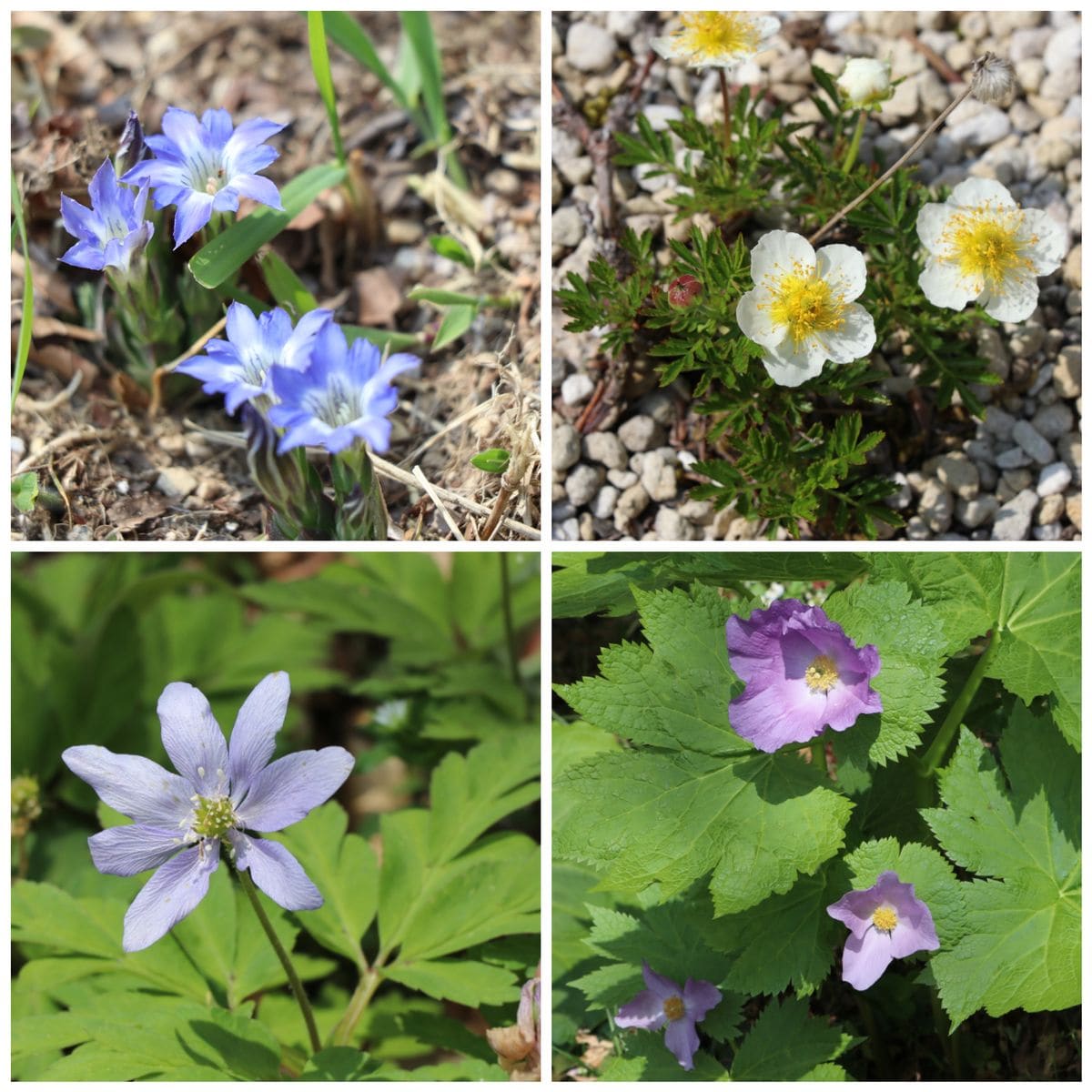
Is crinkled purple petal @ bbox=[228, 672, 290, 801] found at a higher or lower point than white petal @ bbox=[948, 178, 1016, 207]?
lower

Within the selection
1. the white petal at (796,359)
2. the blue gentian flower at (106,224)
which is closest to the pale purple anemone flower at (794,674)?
the white petal at (796,359)

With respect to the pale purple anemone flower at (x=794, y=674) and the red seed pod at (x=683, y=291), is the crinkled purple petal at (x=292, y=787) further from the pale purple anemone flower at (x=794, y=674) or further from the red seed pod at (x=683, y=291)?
the red seed pod at (x=683, y=291)

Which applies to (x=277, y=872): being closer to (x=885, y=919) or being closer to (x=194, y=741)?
(x=194, y=741)

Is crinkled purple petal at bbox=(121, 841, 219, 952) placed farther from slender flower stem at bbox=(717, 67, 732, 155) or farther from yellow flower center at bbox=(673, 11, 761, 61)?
yellow flower center at bbox=(673, 11, 761, 61)

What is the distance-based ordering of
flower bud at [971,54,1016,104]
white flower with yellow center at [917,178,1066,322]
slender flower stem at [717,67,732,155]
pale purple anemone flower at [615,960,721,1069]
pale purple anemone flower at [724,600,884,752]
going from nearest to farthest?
pale purple anemone flower at [724,600,884,752] → pale purple anemone flower at [615,960,721,1069] → flower bud at [971,54,1016,104] → white flower with yellow center at [917,178,1066,322] → slender flower stem at [717,67,732,155]

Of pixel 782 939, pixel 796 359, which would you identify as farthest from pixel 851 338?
pixel 782 939

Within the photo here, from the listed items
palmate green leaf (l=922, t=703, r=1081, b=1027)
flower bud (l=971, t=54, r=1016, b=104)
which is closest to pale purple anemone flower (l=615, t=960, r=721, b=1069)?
palmate green leaf (l=922, t=703, r=1081, b=1027)

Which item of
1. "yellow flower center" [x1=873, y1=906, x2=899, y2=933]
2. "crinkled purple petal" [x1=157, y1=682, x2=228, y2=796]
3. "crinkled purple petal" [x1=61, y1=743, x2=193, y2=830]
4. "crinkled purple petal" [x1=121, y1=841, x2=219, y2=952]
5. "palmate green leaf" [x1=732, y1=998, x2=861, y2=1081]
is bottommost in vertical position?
"palmate green leaf" [x1=732, y1=998, x2=861, y2=1081]
